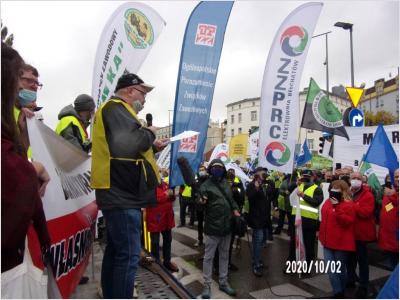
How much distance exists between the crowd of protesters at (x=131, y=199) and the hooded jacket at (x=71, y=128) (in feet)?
0.04

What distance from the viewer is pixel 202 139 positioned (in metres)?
6.59

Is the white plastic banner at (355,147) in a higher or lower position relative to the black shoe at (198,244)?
higher

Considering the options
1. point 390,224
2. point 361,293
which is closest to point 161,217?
point 361,293

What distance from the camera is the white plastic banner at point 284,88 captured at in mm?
7445

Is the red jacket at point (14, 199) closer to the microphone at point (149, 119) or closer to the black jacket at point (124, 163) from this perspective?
the black jacket at point (124, 163)

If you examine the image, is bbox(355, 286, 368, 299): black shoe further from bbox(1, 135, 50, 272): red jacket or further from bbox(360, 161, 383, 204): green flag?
bbox(1, 135, 50, 272): red jacket

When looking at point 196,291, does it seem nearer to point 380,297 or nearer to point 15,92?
point 380,297

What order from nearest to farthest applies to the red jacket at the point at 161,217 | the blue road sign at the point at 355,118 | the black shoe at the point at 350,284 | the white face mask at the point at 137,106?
the white face mask at the point at 137,106, the black shoe at the point at 350,284, the red jacket at the point at 161,217, the blue road sign at the point at 355,118

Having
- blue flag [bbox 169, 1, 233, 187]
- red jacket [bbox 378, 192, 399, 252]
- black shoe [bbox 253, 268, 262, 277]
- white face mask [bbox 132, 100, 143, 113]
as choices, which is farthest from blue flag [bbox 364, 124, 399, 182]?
white face mask [bbox 132, 100, 143, 113]

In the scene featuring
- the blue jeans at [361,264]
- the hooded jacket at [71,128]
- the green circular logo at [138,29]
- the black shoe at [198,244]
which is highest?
the green circular logo at [138,29]

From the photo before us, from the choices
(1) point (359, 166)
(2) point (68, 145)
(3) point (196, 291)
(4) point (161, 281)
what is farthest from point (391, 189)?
(2) point (68, 145)

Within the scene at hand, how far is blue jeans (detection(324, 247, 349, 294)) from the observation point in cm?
540

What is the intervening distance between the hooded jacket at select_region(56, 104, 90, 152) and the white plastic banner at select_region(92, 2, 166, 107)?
2038 millimetres

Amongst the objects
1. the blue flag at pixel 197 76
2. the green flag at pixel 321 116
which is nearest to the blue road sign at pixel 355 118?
the green flag at pixel 321 116
